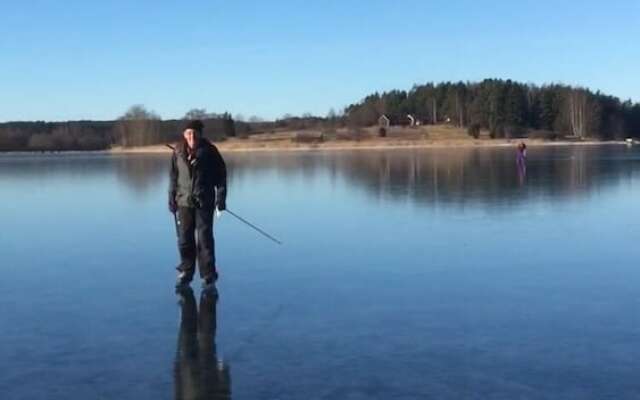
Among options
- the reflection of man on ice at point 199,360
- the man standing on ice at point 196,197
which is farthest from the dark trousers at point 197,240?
the reflection of man on ice at point 199,360

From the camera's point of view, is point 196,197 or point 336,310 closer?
point 336,310

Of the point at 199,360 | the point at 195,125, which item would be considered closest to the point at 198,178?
the point at 195,125

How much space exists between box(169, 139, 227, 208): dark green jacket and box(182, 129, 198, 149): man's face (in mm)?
50

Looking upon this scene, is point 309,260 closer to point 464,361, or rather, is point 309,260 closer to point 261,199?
point 464,361

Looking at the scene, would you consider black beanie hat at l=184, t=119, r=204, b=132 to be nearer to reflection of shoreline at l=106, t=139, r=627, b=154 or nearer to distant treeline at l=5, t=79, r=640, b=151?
reflection of shoreline at l=106, t=139, r=627, b=154

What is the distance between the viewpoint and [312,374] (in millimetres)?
4668

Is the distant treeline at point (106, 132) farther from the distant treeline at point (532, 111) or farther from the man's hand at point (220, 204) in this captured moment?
the man's hand at point (220, 204)

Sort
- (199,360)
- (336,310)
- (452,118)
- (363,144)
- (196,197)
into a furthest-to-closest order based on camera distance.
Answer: (452,118), (363,144), (196,197), (336,310), (199,360)

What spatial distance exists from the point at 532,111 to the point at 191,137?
121831mm

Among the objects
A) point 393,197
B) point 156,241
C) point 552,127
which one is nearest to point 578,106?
point 552,127

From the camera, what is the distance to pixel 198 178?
750cm

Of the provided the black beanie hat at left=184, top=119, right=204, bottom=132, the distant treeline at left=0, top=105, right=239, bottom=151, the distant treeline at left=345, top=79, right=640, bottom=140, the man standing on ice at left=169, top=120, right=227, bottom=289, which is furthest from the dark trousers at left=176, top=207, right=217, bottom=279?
the distant treeline at left=345, top=79, right=640, bottom=140

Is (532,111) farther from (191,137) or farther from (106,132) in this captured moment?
(191,137)

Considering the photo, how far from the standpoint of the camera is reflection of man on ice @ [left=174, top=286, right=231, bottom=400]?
441cm
